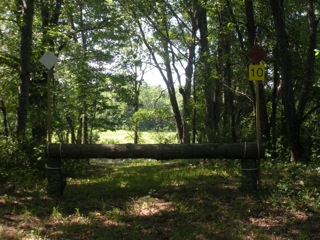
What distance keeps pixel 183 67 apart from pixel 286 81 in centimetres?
1461

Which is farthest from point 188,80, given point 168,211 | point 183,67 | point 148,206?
point 168,211

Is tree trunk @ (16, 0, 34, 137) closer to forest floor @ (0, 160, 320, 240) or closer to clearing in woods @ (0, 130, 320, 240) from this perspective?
clearing in woods @ (0, 130, 320, 240)

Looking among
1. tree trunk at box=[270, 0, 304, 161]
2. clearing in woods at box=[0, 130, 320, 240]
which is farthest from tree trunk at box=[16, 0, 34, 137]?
tree trunk at box=[270, 0, 304, 161]

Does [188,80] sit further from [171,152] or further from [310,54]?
[171,152]

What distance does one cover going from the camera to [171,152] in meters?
6.69

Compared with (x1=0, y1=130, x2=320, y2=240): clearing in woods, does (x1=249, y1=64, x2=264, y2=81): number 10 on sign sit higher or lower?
higher

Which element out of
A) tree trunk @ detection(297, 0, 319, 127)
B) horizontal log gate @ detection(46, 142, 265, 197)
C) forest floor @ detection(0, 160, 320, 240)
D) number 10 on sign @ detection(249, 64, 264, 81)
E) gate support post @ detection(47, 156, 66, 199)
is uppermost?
tree trunk @ detection(297, 0, 319, 127)

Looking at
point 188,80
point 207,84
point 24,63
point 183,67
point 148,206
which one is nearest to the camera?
point 148,206

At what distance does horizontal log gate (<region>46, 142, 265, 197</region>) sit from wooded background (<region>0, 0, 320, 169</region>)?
5.76 feet

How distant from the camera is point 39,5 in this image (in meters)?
13.8

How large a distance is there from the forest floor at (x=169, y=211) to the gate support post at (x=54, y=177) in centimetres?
18

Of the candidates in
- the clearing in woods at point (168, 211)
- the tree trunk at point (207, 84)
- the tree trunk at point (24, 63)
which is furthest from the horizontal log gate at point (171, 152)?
the tree trunk at point (207, 84)

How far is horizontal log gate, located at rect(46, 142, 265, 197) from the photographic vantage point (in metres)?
6.58

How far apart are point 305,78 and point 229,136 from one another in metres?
4.15
